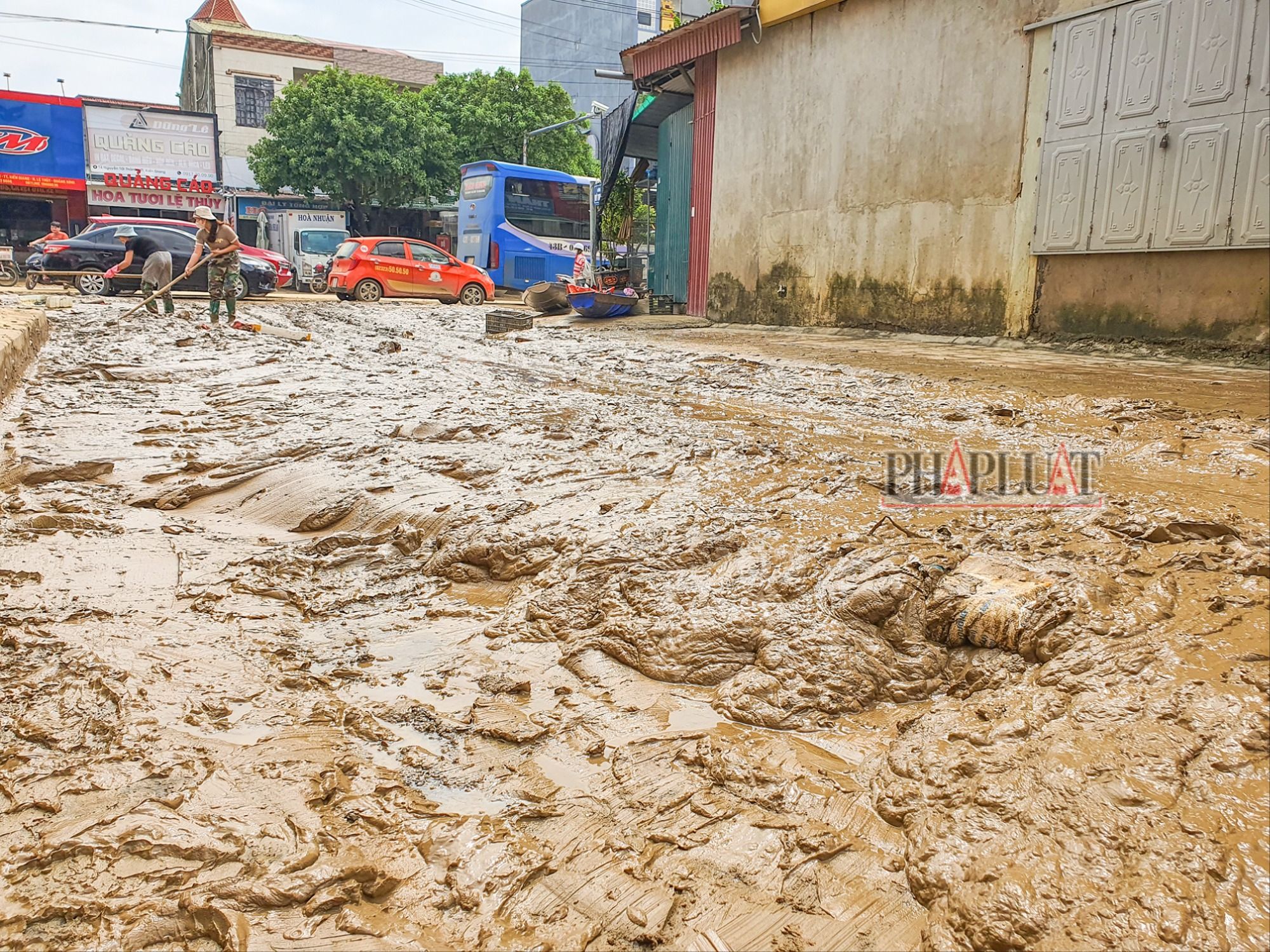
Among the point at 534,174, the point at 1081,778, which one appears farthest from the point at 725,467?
the point at 534,174

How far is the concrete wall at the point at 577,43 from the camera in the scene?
50656mm

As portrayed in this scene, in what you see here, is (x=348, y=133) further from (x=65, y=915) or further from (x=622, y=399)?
(x=65, y=915)

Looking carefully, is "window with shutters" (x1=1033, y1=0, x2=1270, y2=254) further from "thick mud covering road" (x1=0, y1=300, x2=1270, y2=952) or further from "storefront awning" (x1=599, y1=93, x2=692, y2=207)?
"storefront awning" (x1=599, y1=93, x2=692, y2=207)

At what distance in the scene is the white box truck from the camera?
23.6 meters

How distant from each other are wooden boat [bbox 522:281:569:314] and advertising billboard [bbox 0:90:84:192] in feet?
62.1

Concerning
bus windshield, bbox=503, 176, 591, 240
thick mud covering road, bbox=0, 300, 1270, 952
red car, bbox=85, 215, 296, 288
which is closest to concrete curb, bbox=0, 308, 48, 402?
thick mud covering road, bbox=0, 300, 1270, 952

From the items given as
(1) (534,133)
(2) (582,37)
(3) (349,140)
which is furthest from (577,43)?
(1) (534,133)

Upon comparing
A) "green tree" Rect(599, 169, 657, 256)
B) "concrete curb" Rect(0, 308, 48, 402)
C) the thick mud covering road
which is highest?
"green tree" Rect(599, 169, 657, 256)

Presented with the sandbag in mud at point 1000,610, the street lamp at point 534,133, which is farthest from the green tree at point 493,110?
the sandbag in mud at point 1000,610

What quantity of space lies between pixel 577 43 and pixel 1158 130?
5182 cm

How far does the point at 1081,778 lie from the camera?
1663 millimetres

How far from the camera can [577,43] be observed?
52.6 meters

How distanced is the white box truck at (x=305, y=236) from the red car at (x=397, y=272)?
6.24m

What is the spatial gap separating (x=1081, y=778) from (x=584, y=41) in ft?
187
